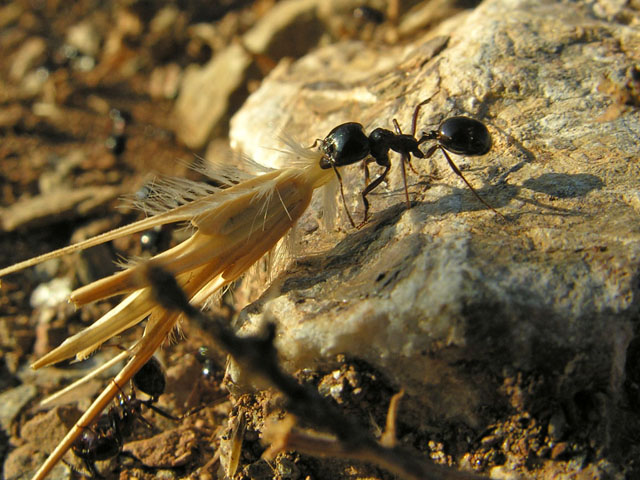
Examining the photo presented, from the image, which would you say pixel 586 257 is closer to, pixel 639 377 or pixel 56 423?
pixel 639 377

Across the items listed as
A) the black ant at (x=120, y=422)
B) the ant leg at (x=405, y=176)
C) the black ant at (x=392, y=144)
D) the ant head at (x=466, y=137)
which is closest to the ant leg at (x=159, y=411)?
the black ant at (x=120, y=422)

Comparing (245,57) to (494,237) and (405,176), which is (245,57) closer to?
(405,176)

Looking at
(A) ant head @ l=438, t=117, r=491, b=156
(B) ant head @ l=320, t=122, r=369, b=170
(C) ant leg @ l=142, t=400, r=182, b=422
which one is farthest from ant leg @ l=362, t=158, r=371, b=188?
(C) ant leg @ l=142, t=400, r=182, b=422

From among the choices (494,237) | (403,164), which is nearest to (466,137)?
(403,164)

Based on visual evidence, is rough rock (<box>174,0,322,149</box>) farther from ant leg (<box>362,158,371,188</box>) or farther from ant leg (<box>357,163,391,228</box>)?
ant leg (<box>357,163,391,228</box>)

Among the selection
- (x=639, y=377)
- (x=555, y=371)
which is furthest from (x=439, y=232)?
(x=639, y=377)

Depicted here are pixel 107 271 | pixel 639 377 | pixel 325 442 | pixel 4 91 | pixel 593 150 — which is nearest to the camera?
pixel 325 442

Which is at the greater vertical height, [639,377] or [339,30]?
[339,30]
